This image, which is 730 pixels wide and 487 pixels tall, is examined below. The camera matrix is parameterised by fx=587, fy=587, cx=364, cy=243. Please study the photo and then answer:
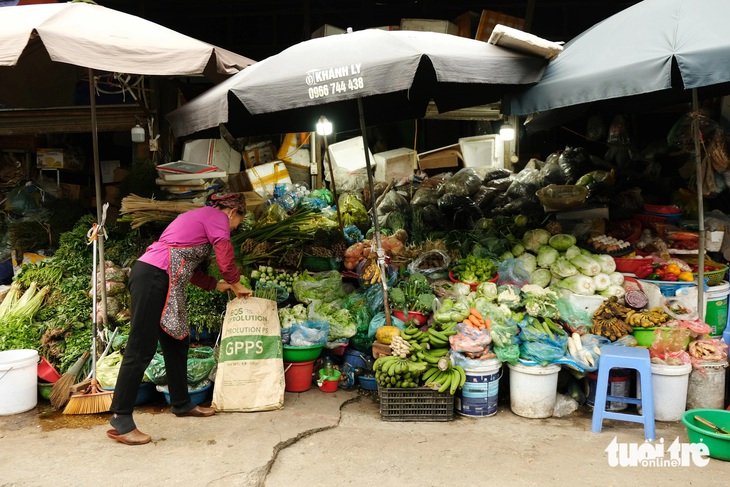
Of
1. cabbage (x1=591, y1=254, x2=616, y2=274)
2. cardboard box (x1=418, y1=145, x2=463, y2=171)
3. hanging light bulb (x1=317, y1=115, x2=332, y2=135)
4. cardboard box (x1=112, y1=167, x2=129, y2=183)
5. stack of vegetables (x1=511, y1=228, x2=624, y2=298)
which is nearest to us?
stack of vegetables (x1=511, y1=228, x2=624, y2=298)

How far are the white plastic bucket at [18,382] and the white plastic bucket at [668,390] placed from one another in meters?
5.39

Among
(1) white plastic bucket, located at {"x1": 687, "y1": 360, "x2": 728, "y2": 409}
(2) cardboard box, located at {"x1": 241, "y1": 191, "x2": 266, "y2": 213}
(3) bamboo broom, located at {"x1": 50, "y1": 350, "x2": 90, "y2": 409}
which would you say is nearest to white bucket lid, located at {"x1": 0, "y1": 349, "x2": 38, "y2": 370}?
(3) bamboo broom, located at {"x1": 50, "y1": 350, "x2": 90, "y2": 409}

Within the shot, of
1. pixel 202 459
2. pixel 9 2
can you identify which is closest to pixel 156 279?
pixel 202 459

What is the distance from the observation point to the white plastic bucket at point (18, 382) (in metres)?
5.22

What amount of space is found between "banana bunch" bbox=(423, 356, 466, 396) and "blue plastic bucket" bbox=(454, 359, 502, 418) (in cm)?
10

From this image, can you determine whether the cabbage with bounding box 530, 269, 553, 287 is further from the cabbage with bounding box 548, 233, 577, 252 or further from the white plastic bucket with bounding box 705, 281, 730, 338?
the white plastic bucket with bounding box 705, 281, 730, 338

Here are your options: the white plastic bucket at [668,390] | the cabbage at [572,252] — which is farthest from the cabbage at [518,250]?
the white plastic bucket at [668,390]

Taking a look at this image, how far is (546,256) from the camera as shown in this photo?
625cm

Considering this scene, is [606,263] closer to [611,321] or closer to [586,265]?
[586,265]

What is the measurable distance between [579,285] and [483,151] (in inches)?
163

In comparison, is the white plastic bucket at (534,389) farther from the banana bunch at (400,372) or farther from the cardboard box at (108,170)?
the cardboard box at (108,170)

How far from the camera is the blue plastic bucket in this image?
201 inches

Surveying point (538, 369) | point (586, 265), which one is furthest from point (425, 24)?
point (538, 369)

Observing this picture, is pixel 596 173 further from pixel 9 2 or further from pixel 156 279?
pixel 9 2
